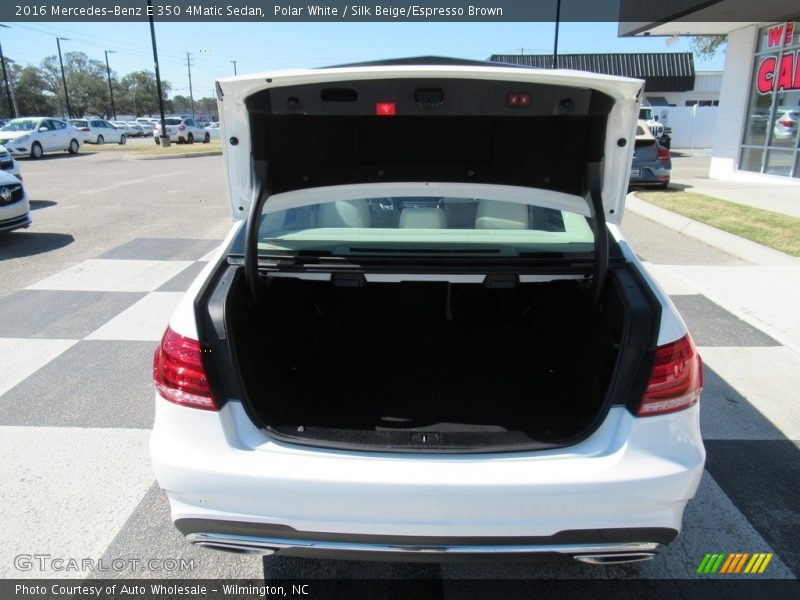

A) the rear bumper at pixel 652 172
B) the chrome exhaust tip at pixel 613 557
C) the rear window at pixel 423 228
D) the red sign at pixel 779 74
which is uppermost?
the red sign at pixel 779 74

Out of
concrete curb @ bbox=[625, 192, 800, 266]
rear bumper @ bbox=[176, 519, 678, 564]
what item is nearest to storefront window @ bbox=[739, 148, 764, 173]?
concrete curb @ bbox=[625, 192, 800, 266]

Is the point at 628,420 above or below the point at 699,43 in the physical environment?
below

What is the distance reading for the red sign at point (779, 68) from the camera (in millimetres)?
13508

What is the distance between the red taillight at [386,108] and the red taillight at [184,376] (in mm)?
997

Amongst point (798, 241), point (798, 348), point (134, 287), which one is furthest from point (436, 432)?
point (798, 241)

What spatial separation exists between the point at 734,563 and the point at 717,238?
689 centimetres

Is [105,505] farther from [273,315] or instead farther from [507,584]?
[507,584]

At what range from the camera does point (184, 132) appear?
35.5 meters

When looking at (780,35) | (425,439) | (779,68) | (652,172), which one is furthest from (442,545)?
(780,35)

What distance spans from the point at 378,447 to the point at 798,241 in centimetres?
795

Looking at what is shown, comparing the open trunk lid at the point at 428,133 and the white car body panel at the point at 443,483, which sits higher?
the open trunk lid at the point at 428,133

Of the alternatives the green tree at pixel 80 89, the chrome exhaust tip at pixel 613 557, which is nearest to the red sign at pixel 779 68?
the chrome exhaust tip at pixel 613 557

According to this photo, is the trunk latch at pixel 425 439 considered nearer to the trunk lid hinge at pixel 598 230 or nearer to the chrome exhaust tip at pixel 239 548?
the chrome exhaust tip at pixel 239 548

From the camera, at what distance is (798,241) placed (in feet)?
25.2
